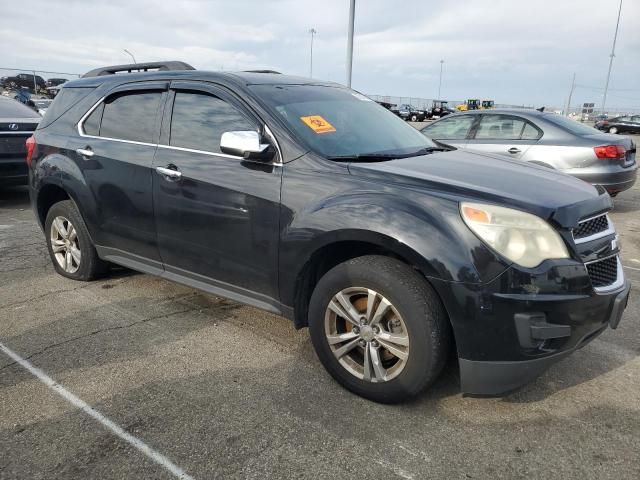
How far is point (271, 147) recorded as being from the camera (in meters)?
2.98

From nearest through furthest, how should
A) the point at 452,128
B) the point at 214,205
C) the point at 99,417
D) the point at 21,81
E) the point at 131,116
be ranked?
the point at 99,417 → the point at 214,205 → the point at 131,116 → the point at 452,128 → the point at 21,81

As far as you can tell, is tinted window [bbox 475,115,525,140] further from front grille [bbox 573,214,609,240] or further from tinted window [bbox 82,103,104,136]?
tinted window [bbox 82,103,104,136]

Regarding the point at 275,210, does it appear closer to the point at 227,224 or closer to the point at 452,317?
the point at 227,224

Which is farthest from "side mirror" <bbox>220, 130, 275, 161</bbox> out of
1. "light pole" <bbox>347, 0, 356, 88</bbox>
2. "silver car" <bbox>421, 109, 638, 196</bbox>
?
"light pole" <bbox>347, 0, 356, 88</bbox>

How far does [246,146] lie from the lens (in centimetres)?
288

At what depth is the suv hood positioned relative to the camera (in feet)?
8.03

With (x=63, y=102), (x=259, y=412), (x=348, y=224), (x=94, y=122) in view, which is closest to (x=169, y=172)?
(x=94, y=122)

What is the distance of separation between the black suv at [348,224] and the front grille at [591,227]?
0.5 inches

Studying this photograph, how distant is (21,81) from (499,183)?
112 ft

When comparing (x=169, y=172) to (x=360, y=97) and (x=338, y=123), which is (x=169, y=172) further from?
(x=360, y=97)

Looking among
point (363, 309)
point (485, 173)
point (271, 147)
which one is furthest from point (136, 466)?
point (485, 173)

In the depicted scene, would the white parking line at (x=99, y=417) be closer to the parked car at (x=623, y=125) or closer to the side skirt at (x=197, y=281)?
the side skirt at (x=197, y=281)

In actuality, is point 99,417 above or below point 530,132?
below

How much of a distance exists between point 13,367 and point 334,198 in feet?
7.11
